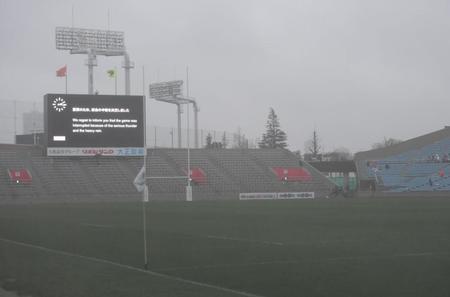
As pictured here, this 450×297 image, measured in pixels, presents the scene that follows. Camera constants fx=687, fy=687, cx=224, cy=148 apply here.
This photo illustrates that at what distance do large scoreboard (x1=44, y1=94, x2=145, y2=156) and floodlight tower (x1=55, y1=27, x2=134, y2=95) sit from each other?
8.20 metres

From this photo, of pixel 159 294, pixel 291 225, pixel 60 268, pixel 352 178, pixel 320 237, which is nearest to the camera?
pixel 159 294

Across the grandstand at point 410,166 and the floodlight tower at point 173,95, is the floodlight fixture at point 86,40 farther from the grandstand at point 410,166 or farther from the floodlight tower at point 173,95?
the grandstand at point 410,166

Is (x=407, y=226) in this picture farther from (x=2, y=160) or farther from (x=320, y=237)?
(x=2, y=160)

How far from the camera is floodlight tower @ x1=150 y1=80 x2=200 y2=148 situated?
8644cm

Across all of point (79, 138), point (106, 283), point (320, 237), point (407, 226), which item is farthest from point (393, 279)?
point (79, 138)

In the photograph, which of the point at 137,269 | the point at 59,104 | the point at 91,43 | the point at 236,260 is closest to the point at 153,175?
the point at 59,104

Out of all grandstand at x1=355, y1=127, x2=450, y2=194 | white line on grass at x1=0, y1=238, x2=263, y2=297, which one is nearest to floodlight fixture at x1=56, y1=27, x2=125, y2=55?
grandstand at x1=355, y1=127, x2=450, y2=194

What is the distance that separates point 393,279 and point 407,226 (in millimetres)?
13195

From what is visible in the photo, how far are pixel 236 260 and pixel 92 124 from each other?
48.7 m

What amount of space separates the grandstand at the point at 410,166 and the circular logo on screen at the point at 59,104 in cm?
3142

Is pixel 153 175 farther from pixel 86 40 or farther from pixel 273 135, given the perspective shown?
pixel 273 135

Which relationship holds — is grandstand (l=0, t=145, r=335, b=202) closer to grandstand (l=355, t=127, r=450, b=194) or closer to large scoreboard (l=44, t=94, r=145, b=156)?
large scoreboard (l=44, t=94, r=145, b=156)

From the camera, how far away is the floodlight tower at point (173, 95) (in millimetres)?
86438

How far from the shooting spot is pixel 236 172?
73562 mm
